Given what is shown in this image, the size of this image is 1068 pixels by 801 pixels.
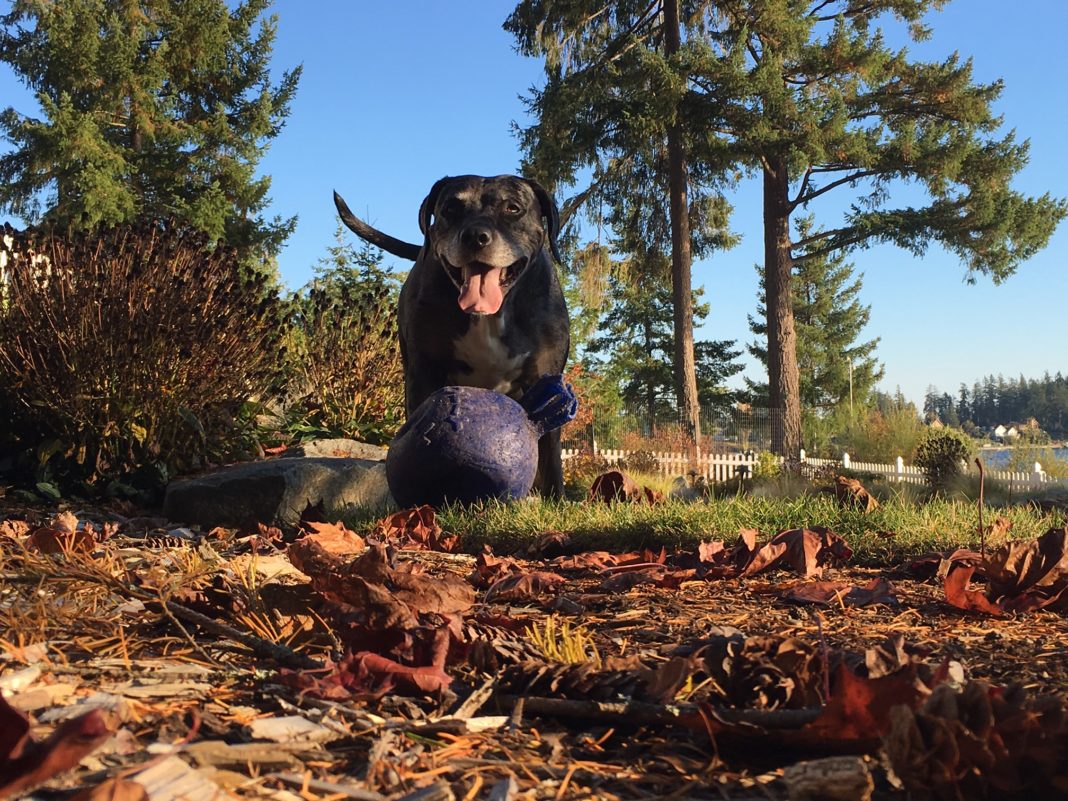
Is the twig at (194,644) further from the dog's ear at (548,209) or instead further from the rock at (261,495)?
the dog's ear at (548,209)

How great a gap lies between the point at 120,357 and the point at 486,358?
3295mm

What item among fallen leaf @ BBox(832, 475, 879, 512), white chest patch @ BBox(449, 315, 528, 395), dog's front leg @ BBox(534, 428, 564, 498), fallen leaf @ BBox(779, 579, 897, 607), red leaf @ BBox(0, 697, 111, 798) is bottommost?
fallen leaf @ BBox(779, 579, 897, 607)

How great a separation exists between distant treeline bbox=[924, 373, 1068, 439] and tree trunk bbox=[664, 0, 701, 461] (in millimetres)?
116495

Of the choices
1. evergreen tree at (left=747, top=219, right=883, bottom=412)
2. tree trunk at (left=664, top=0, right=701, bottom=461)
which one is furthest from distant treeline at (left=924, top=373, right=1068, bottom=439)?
tree trunk at (left=664, top=0, right=701, bottom=461)

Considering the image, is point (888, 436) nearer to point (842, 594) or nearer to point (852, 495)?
point (852, 495)

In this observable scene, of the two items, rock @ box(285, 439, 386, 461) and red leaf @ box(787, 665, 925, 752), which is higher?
rock @ box(285, 439, 386, 461)

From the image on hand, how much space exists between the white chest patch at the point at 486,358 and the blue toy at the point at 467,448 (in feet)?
0.79

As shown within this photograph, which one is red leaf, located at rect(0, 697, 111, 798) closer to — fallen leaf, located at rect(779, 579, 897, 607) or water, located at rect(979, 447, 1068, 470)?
fallen leaf, located at rect(779, 579, 897, 607)

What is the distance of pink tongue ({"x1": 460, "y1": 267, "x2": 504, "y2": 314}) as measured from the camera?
5.15 m

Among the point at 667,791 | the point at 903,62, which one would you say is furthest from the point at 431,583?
the point at 903,62

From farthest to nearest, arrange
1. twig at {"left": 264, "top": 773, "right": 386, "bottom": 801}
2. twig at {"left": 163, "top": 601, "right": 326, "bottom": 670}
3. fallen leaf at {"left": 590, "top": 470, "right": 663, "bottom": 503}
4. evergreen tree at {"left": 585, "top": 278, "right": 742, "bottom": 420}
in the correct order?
evergreen tree at {"left": 585, "top": 278, "right": 742, "bottom": 420}, fallen leaf at {"left": 590, "top": 470, "right": 663, "bottom": 503}, twig at {"left": 163, "top": 601, "right": 326, "bottom": 670}, twig at {"left": 264, "top": 773, "right": 386, "bottom": 801}

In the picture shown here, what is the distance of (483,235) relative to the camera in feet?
16.3

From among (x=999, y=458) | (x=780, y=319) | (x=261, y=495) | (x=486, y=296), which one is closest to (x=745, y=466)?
(x=780, y=319)

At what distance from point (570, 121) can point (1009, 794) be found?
2262 centimetres
